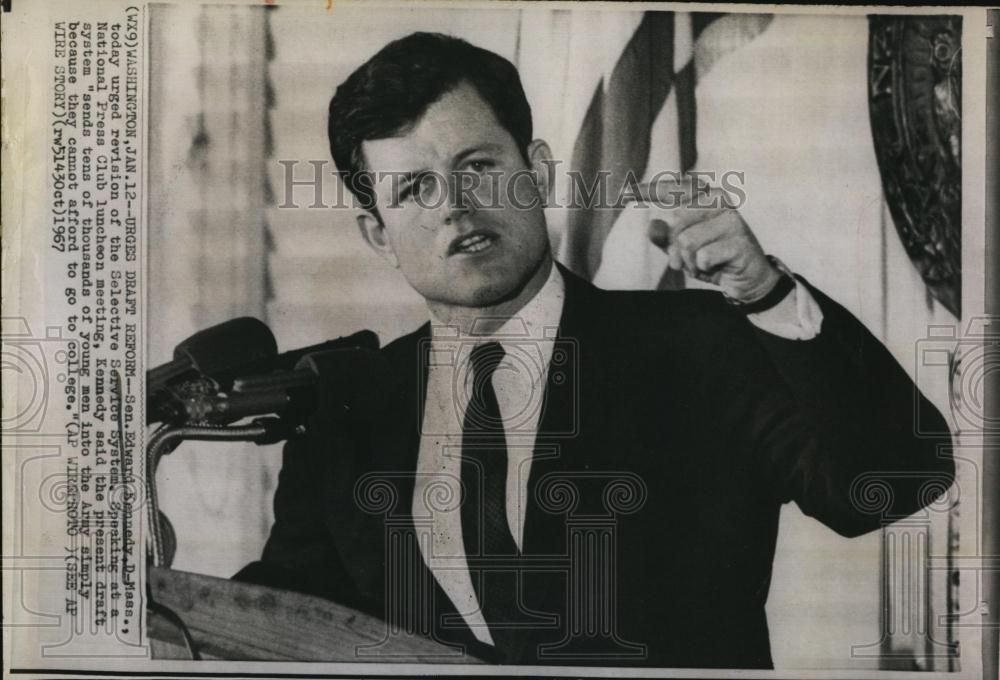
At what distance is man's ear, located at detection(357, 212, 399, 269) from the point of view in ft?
5.85

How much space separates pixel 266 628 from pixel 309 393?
537 millimetres

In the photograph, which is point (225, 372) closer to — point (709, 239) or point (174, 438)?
point (174, 438)

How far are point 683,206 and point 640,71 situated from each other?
321mm

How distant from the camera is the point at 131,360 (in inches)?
70.3

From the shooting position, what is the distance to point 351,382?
1.77 meters

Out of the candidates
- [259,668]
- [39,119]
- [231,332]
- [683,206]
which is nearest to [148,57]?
[39,119]

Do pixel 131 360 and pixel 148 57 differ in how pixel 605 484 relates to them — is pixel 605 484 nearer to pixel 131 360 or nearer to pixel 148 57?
pixel 131 360

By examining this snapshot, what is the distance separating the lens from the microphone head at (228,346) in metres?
1.77

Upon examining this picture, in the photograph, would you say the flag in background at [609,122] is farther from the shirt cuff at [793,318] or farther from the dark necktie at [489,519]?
the dark necktie at [489,519]

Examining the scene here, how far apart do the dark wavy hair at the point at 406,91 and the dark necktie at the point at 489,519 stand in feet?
1.78

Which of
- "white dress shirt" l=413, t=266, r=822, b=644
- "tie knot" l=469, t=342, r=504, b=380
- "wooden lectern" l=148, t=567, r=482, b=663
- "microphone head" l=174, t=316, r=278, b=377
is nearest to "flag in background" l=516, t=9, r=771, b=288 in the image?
"white dress shirt" l=413, t=266, r=822, b=644

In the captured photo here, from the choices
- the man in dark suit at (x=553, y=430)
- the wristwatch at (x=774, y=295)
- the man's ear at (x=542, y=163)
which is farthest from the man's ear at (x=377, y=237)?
the wristwatch at (x=774, y=295)

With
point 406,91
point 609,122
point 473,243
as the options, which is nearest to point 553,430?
point 473,243

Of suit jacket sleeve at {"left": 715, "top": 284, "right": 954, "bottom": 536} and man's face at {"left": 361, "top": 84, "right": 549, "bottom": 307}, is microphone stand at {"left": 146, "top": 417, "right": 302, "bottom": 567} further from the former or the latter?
suit jacket sleeve at {"left": 715, "top": 284, "right": 954, "bottom": 536}
